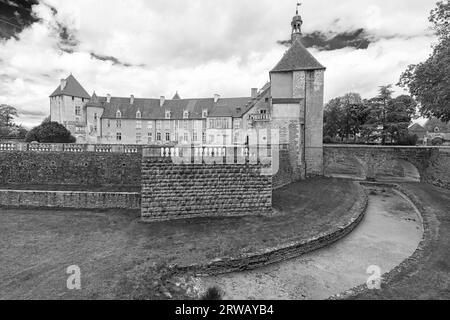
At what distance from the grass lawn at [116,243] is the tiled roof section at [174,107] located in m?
25.4

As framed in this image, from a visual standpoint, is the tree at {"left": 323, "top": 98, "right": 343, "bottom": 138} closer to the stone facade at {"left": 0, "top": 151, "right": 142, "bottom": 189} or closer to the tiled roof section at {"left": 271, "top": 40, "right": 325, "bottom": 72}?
the tiled roof section at {"left": 271, "top": 40, "right": 325, "bottom": 72}

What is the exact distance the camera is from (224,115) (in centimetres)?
3447

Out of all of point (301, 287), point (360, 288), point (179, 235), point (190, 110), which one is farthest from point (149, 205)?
point (190, 110)

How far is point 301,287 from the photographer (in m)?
6.36

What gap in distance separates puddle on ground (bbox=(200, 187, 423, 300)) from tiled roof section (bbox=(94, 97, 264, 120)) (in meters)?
26.8

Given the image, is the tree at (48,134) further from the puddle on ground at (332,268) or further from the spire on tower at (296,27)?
the spire on tower at (296,27)

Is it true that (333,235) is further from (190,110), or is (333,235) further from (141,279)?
(190,110)

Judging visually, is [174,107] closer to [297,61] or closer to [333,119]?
[297,61]

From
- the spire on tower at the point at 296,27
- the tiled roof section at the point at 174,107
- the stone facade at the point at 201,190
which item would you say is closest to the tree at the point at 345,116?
the tiled roof section at the point at 174,107

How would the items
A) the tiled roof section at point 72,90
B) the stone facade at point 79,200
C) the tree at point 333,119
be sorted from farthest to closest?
1. the tree at point 333,119
2. the tiled roof section at point 72,90
3. the stone facade at point 79,200

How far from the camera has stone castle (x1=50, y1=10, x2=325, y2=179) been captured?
20.0 meters

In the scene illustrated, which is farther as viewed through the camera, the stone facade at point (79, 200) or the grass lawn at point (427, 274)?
the stone facade at point (79, 200)

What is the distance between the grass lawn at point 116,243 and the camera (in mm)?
5393

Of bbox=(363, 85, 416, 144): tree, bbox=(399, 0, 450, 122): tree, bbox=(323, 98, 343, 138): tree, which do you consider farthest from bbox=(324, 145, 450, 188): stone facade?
bbox=(323, 98, 343, 138): tree
